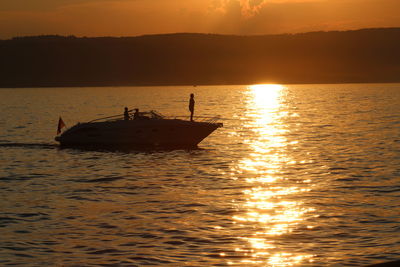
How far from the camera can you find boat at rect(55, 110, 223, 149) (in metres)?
39.0

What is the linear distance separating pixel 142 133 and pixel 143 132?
11cm

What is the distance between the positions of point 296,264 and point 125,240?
4.67 metres

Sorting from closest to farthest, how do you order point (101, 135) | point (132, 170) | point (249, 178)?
point (249, 178) → point (132, 170) → point (101, 135)

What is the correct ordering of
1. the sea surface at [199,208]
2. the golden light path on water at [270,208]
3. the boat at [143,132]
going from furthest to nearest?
the boat at [143,132] → the sea surface at [199,208] → the golden light path on water at [270,208]

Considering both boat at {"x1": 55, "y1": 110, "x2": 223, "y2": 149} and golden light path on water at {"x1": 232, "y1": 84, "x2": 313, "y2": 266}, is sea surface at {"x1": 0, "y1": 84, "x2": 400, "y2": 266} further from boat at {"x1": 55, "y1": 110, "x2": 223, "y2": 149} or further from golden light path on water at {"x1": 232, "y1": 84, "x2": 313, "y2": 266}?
boat at {"x1": 55, "y1": 110, "x2": 223, "y2": 149}

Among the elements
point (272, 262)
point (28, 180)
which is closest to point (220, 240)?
point (272, 262)

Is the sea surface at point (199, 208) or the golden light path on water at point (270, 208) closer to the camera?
the golden light path on water at point (270, 208)

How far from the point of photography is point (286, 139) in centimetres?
5022

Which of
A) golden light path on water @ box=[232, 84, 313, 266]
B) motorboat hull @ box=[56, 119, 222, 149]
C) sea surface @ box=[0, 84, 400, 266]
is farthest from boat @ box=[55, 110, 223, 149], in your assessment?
golden light path on water @ box=[232, 84, 313, 266]

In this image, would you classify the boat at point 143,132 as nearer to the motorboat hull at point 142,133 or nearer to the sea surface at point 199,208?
the motorboat hull at point 142,133

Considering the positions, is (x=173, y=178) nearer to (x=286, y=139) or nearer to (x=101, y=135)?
(x=101, y=135)

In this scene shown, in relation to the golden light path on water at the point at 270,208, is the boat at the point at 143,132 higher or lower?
higher

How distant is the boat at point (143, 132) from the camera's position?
39031mm

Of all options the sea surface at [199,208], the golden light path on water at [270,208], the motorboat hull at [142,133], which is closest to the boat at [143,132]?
the motorboat hull at [142,133]
